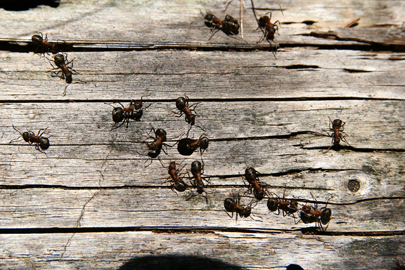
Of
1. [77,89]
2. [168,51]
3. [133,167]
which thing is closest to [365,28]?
[168,51]

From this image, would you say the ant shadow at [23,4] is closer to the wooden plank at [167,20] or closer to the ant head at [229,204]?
the wooden plank at [167,20]

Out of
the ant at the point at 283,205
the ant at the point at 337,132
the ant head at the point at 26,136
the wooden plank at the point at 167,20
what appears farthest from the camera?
the wooden plank at the point at 167,20

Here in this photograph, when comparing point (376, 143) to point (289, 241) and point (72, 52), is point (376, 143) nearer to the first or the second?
point (289, 241)

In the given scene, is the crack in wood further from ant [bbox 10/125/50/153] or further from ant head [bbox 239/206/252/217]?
ant [bbox 10/125/50/153]

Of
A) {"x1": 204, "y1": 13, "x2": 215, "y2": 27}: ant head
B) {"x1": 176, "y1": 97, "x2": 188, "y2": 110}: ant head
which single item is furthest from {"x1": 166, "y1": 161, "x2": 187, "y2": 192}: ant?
{"x1": 204, "y1": 13, "x2": 215, "y2": 27}: ant head

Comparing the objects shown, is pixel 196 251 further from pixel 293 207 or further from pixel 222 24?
pixel 222 24

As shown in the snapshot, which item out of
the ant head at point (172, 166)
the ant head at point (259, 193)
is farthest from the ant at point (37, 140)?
the ant head at point (259, 193)

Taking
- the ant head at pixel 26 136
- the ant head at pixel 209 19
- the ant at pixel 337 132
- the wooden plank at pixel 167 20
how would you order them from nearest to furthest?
the ant head at pixel 26 136
the ant at pixel 337 132
the wooden plank at pixel 167 20
the ant head at pixel 209 19
